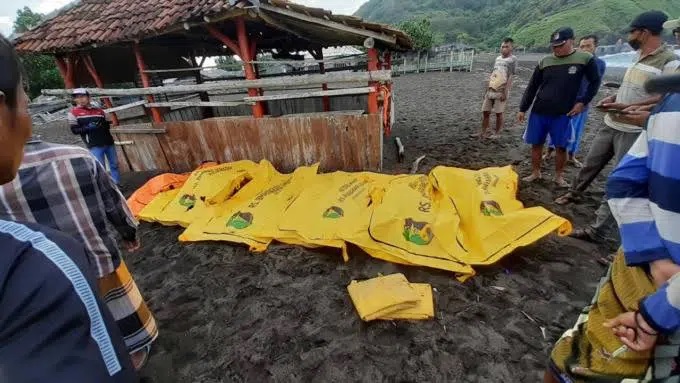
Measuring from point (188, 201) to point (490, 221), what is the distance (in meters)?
3.71

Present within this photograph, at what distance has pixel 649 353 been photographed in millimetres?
1031

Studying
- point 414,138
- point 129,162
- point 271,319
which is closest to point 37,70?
point 129,162

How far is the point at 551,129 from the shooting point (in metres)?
4.12

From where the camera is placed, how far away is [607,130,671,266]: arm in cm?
105

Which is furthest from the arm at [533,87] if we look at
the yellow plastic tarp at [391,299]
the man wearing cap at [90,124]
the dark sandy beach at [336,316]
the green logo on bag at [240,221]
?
the man wearing cap at [90,124]

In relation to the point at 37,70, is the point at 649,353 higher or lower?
lower

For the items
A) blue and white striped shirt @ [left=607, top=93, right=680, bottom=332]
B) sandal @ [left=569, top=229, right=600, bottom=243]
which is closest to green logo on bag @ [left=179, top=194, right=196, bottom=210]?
blue and white striped shirt @ [left=607, top=93, right=680, bottom=332]

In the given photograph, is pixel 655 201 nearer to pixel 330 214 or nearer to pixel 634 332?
pixel 634 332

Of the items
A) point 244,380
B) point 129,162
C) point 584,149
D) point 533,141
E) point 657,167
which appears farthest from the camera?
point 129,162

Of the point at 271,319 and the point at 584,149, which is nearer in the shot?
the point at 271,319

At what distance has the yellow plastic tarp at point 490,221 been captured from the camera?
9.61 ft

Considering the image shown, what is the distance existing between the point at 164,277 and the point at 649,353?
3.70 meters

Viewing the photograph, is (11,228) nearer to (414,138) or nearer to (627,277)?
(627,277)

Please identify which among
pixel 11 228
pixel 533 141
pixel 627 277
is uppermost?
pixel 11 228
